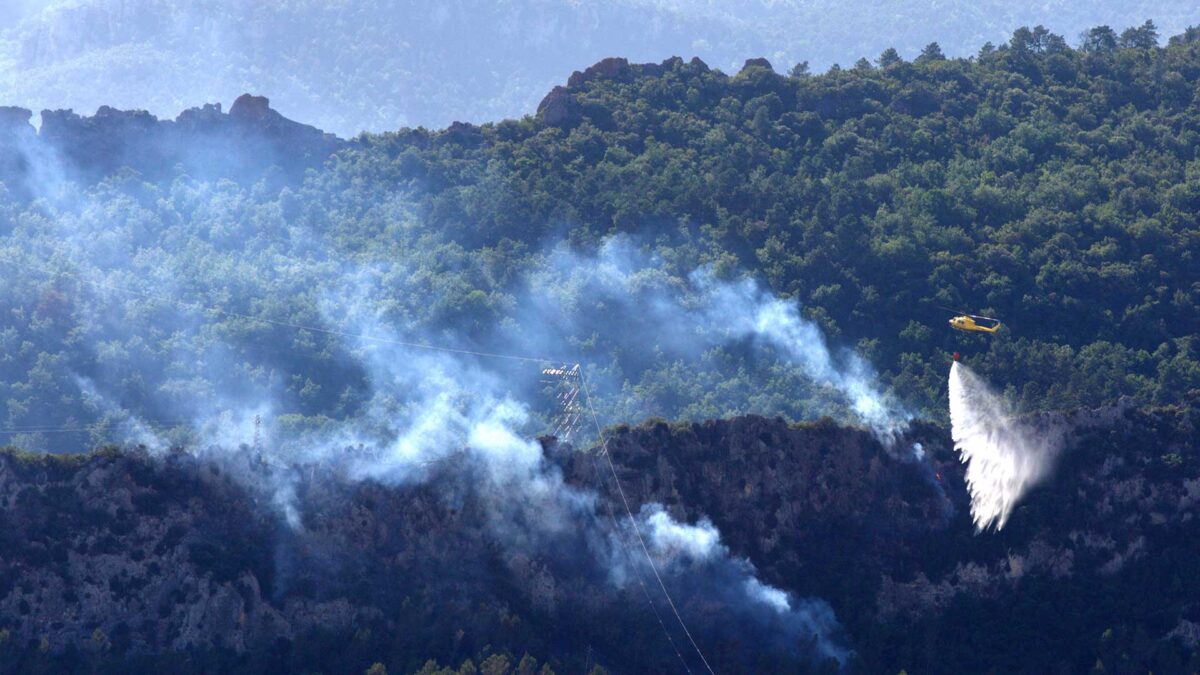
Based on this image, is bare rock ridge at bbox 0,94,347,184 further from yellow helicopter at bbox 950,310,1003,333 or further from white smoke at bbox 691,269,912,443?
yellow helicopter at bbox 950,310,1003,333

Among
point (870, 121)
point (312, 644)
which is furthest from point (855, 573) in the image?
point (870, 121)

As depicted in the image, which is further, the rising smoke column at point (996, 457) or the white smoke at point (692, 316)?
the white smoke at point (692, 316)

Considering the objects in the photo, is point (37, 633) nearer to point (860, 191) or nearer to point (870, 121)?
point (860, 191)

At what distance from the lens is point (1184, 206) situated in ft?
470

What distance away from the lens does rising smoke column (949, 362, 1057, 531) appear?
117 metres

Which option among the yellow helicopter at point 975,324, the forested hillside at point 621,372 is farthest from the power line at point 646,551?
the yellow helicopter at point 975,324

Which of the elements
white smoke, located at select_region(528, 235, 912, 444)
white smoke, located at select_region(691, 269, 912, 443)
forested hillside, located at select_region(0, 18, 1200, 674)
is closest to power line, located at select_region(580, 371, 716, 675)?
forested hillside, located at select_region(0, 18, 1200, 674)

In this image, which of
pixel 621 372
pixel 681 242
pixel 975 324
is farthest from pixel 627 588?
pixel 681 242

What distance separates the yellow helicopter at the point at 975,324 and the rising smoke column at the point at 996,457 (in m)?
8.65

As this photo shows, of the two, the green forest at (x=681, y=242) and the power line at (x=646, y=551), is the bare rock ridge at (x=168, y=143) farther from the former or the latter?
the power line at (x=646, y=551)

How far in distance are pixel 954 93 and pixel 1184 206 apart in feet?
74.5

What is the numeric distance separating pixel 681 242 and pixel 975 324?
19.0 meters

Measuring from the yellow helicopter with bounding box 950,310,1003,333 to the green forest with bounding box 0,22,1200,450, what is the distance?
73cm

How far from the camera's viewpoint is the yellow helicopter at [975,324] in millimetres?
131000
